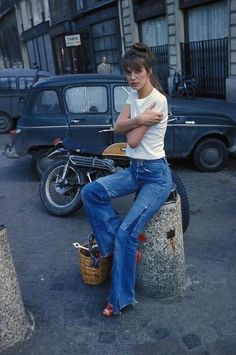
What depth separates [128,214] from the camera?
120 inches

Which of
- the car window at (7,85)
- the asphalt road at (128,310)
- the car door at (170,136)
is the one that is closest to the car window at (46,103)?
the car door at (170,136)

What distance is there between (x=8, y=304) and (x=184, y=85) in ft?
44.8

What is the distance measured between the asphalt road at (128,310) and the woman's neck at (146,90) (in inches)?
66.7

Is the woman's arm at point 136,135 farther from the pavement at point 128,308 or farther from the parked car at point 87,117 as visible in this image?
the parked car at point 87,117

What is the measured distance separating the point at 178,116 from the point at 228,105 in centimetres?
644

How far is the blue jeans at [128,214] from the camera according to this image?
9.94 feet

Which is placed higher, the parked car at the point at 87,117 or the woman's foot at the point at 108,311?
the parked car at the point at 87,117

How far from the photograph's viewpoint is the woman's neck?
290 centimetres

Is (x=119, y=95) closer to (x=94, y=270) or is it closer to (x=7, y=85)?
(x=94, y=270)

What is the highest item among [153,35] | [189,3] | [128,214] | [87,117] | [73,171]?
[189,3]

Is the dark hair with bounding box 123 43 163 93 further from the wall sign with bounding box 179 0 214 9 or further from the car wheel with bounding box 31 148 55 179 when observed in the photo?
the wall sign with bounding box 179 0 214 9

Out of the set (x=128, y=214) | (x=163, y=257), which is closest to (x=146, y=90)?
(x=128, y=214)

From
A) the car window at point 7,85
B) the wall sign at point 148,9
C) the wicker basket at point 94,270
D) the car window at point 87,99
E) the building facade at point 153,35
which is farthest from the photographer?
the wall sign at point 148,9

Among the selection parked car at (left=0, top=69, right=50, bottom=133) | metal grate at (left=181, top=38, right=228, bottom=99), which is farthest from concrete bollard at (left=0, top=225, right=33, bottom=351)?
metal grate at (left=181, top=38, right=228, bottom=99)
